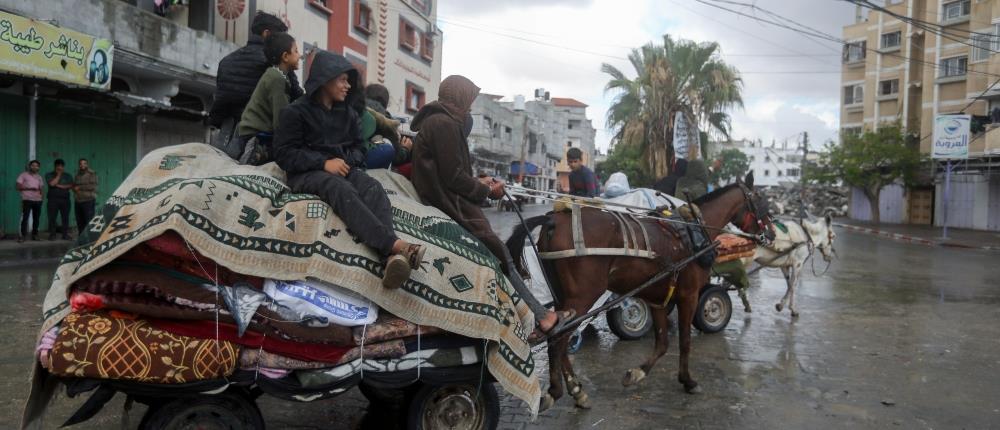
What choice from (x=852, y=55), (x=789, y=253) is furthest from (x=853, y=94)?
(x=789, y=253)

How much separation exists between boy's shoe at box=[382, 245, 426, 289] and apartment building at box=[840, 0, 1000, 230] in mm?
27544

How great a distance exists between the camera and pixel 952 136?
2436 cm

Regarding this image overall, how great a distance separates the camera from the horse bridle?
20.8ft

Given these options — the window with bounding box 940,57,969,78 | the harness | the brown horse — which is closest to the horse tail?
the brown horse

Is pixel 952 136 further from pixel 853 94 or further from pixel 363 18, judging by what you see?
pixel 853 94

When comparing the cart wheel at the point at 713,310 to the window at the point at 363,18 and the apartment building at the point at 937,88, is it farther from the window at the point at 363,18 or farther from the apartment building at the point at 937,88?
the apartment building at the point at 937,88

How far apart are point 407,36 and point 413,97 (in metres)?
2.48

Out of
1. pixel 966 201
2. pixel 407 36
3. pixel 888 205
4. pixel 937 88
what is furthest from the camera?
pixel 888 205

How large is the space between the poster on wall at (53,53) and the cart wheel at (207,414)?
10.3 meters

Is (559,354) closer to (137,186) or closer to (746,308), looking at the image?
(137,186)

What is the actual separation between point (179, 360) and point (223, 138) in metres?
2.12

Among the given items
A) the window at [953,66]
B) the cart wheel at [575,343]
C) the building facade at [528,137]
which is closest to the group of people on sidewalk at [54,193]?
the cart wheel at [575,343]

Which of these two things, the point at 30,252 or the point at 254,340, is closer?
the point at 254,340

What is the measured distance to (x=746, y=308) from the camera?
29.1 ft
